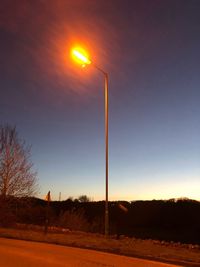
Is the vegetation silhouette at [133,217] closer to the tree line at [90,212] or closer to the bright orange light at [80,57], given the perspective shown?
the tree line at [90,212]

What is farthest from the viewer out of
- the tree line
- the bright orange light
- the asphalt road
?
the tree line

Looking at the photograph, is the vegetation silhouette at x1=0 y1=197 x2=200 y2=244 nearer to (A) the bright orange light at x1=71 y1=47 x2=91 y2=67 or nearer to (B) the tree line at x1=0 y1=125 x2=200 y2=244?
(B) the tree line at x1=0 y1=125 x2=200 y2=244

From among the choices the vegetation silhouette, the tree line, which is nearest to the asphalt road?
the tree line

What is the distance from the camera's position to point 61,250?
14.1m

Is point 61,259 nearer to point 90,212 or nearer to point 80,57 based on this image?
point 80,57

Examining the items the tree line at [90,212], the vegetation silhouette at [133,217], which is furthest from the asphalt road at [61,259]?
the vegetation silhouette at [133,217]

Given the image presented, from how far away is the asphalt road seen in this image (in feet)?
35.2

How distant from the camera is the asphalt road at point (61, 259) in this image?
10.7 metres

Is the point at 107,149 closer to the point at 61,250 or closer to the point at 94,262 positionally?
the point at 61,250

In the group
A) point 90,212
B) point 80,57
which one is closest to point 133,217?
point 90,212

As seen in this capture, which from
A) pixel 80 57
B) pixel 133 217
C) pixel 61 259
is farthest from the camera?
pixel 133 217

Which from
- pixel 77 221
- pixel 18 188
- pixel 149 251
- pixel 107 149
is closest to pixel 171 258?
pixel 149 251

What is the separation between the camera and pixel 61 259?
11.7m

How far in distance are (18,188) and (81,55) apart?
572 inches
